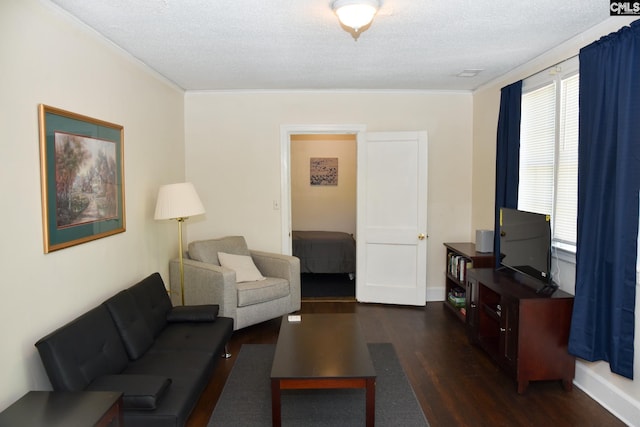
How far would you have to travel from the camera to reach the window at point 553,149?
313 cm

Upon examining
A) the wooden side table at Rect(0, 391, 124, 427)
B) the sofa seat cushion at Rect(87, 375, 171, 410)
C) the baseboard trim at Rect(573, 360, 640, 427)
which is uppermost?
the wooden side table at Rect(0, 391, 124, 427)

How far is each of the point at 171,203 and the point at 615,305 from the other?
3.38m

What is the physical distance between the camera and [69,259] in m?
2.54

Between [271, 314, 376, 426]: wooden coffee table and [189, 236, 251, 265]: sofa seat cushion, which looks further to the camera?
[189, 236, 251, 265]: sofa seat cushion

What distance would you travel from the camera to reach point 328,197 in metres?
7.37

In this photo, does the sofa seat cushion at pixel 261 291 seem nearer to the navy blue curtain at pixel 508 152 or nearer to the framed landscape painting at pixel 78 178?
the framed landscape painting at pixel 78 178

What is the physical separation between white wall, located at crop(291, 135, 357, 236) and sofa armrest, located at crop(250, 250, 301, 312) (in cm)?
282

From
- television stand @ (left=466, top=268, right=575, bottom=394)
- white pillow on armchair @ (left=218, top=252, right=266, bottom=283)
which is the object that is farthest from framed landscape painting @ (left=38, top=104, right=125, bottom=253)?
television stand @ (left=466, top=268, right=575, bottom=394)

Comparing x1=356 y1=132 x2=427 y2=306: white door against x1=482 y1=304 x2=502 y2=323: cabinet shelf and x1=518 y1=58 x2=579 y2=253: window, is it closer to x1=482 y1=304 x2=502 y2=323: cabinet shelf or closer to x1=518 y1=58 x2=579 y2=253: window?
x1=518 y1=58 x2=579 y2=253: window

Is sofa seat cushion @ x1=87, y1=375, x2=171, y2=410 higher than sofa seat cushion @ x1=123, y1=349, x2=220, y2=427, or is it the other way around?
sofa seat cushion @ x1=87, y1=375, x2=171, y2=410

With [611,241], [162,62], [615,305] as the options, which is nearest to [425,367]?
[615,305]

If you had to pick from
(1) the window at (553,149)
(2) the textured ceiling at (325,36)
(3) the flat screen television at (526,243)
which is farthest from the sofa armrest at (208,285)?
(1) the window at (553,149)

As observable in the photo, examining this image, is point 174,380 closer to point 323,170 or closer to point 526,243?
point 526,243

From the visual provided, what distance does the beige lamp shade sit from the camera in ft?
11.5
